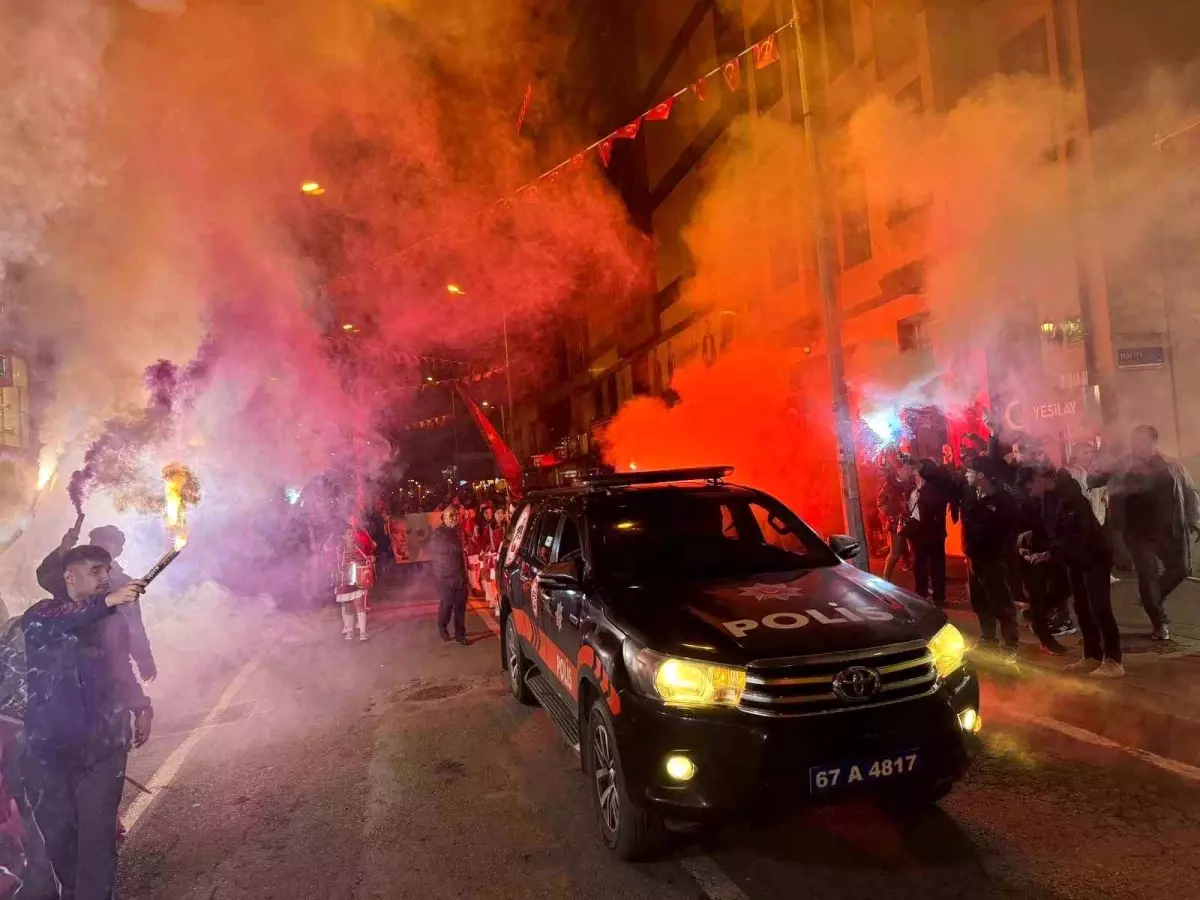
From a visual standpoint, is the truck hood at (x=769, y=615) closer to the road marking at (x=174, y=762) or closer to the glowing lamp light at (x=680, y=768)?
the glowing lamp light at (x=680, y=768)

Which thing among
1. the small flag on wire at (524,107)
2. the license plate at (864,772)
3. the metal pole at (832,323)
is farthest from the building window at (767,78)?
the license plate at (864,772)

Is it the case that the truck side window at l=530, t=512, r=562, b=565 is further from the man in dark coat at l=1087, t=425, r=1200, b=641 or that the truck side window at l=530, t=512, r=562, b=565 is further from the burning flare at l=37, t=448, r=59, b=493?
the burning flare at l=37, t=448, r=59, b=493

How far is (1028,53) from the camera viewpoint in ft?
34.1

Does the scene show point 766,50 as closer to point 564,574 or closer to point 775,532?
point 775,532

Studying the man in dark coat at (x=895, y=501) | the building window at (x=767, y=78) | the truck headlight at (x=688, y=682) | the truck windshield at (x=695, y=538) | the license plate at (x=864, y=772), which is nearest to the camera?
the license plate at (x=864, y=772)

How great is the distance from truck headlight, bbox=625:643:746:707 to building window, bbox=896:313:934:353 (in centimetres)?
1093

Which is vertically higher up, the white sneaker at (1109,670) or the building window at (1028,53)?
the building window at (1028,53)

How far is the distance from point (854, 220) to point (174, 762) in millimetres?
13152

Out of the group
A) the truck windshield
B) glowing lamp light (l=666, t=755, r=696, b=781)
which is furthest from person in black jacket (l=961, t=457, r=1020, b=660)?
glowing lamp light (l=666, t=755, r=696, b=781)

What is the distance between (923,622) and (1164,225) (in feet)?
28.3

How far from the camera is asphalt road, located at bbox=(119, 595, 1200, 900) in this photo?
3305 mm

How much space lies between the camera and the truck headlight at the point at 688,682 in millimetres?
3252

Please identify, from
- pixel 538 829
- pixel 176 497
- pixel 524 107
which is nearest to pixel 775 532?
pixel 538 829

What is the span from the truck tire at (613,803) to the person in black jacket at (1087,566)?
13.2ft
